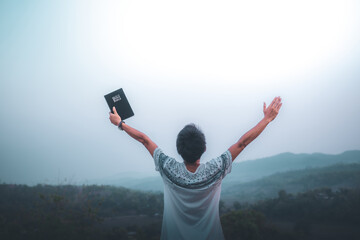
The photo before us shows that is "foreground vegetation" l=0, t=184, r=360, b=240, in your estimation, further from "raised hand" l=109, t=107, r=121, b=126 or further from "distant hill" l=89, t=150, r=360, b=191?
"distant hill" l=89, t=150, r=360, b=191

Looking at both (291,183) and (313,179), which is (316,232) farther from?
(291,183)

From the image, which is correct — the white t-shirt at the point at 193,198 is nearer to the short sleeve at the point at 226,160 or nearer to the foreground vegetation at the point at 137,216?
the short sleeve at the point at 226,160

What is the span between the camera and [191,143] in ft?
5.94

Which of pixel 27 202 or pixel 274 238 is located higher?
pixel 27 202

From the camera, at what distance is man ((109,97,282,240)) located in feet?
5.89

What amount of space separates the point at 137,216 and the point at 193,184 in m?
9.73

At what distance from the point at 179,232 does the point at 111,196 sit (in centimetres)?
1187

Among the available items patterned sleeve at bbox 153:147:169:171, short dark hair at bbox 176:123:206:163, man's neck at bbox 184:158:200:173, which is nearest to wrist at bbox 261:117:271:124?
short dark hair at bbox 176:123:206:163

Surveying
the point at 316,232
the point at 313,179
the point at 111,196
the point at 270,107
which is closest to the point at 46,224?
the point at 111,196

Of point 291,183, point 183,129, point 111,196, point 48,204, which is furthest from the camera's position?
point 291,183

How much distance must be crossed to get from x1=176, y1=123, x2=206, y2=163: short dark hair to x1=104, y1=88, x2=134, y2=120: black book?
2.14 feet

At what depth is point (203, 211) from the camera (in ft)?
6.03

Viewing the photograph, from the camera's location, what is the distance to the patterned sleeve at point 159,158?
6.23ft

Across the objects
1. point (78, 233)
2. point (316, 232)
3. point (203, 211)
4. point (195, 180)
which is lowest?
point (316, 232)
